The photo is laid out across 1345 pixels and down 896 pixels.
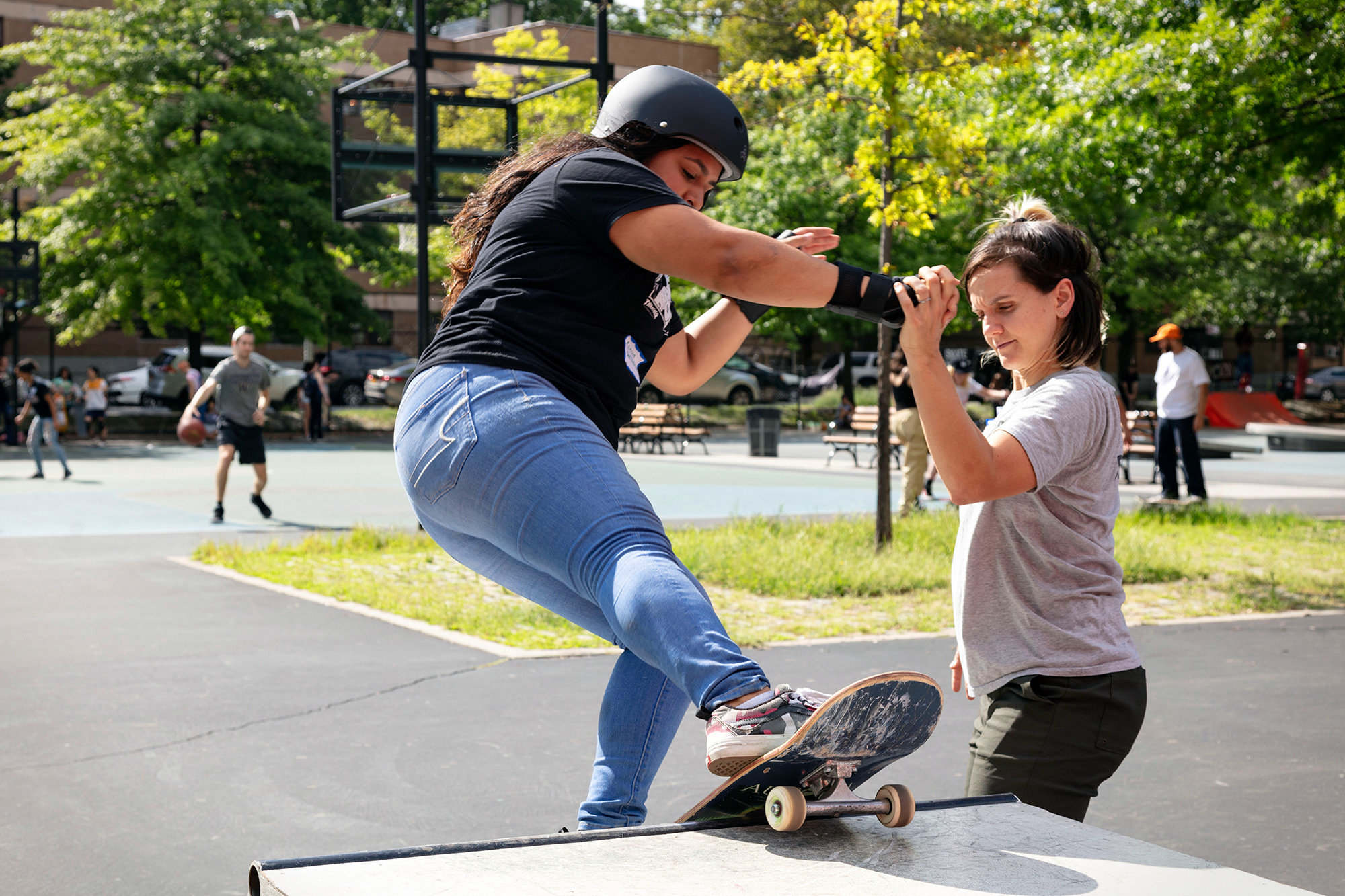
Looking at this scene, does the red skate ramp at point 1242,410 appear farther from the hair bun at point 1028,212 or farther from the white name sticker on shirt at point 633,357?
the white name sticker on shirt at point 633,357

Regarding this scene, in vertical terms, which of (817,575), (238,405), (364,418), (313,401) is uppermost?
(238,405)

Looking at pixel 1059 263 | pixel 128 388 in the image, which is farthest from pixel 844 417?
pixel 1059 263

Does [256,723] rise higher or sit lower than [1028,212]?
lower

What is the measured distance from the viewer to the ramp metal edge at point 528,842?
2232 millimetres

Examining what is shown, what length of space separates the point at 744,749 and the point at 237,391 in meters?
12.1

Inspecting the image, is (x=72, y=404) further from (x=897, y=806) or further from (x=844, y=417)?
(x=897, y=806)

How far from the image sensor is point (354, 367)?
39.8 meters

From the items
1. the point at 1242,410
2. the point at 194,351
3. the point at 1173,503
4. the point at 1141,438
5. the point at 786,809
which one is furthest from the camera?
the point at 194,351

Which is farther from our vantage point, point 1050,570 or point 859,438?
point 859,438

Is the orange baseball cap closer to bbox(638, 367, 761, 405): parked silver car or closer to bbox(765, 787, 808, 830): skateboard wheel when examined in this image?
bbox(765, 787, 808, 830): skateboard wheel

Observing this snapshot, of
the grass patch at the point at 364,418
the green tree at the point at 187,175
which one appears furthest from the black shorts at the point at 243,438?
the green tree at the point at 187,175

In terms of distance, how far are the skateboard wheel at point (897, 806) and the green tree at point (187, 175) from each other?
29.5m

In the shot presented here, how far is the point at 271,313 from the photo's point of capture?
3309 cm

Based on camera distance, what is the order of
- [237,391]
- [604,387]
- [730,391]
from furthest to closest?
[730,391], [237,391], [604,387]
